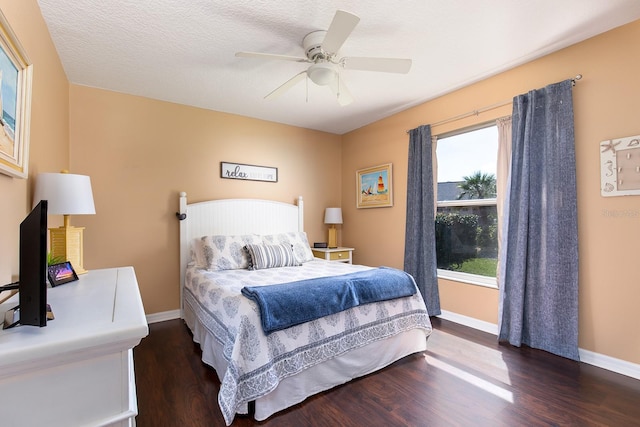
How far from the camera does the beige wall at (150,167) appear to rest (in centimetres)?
303

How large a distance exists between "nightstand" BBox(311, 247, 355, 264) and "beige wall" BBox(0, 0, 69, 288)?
285 centimetres

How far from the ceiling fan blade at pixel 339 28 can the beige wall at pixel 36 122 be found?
5.00ft

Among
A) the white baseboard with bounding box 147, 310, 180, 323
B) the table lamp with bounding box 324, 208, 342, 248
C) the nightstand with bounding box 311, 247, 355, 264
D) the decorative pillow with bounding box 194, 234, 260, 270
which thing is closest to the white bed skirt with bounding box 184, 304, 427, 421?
the decorative pillow with bounding box 194, 234, 260, 270

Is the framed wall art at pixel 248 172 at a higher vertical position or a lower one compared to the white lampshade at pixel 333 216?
higher

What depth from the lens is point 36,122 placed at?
179cm

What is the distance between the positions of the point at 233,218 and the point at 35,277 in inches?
118

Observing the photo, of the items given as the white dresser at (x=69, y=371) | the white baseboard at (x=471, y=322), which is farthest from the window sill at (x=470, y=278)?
the white dresser at (x=69, y=371)

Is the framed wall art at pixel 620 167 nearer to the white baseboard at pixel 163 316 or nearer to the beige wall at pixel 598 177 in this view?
the beige wall at pixel 598 177

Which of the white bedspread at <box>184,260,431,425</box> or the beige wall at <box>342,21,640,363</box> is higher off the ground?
the beige wall at <box>342,21,640,363</box>

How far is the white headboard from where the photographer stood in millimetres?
3434

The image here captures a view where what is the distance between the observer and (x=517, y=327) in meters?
2.57

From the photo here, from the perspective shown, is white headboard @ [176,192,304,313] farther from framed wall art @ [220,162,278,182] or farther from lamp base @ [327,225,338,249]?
lamp base @ [327,225,338,249]

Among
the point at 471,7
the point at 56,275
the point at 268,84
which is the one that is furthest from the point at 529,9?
the point at 56,275

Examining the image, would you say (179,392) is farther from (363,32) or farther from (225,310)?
(363,32)
